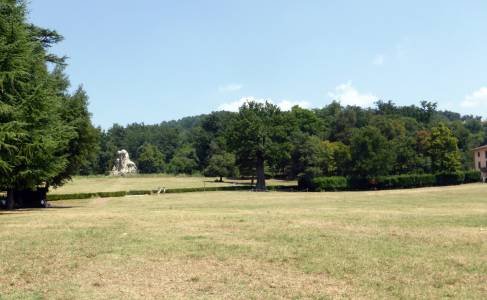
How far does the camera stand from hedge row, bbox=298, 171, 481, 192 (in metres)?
79.8

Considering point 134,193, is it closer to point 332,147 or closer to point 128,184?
point 128,184

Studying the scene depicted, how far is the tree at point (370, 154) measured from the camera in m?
81.2

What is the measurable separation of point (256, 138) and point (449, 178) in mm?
34880

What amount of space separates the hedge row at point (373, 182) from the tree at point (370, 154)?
1444mm

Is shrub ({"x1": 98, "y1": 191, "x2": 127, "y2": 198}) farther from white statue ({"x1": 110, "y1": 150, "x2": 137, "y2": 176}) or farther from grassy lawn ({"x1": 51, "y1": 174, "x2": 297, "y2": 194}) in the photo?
white statue ({"x1": 110, "y1": 150, "x2": 137, "y2": 176})

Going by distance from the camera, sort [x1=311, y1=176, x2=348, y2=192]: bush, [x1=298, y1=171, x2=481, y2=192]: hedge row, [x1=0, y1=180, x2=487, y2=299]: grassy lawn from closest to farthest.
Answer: [x1=0, y1=180, x2=487, y2=299]: grassy lawn, [x1=311, y1=176, x2=348, y2=192]: bush, [x1=298, y1=171, x2=481, y2=192]: hedge row

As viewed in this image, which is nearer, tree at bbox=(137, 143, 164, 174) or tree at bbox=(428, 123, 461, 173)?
tree at bbox=(428, 123, 461, 173)

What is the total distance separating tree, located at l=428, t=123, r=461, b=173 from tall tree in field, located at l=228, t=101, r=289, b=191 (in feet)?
91.3

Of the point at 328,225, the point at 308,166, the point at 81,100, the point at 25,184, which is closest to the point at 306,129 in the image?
the point at 308,166

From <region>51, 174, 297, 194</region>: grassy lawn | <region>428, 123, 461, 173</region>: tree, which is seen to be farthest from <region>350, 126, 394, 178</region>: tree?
<region>51, 174, 297, 194</region>: grassy lawn

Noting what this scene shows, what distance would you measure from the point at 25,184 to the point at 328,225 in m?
22.7

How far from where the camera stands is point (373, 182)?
8206cm

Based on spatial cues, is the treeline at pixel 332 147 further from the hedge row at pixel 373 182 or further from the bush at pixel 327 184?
the bush at pixel 327 184

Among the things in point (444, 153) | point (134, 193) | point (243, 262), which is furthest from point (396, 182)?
point (243, 262)
